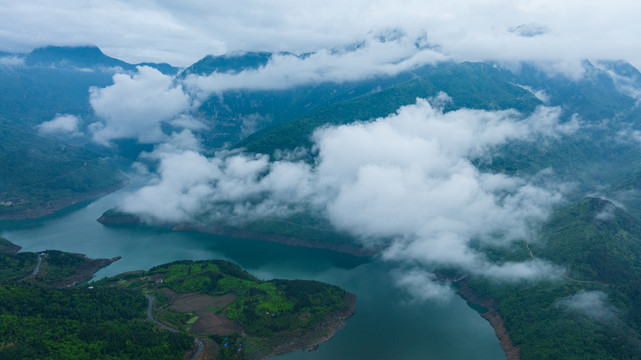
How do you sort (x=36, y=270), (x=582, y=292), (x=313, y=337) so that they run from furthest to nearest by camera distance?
(x=36, y=270) < (x=313, y=337) < (x=582, y=292)

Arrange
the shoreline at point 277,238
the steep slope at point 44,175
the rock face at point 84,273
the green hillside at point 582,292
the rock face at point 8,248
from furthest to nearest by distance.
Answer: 1. the steep slope at point 44,175
2. the shoreline at point 277,238
3. the rock face at point 8,248
4. the rock face at point 84,273
5. the green hillside at point 582,292

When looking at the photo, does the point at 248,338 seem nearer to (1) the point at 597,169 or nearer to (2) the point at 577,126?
(1) the point at 597,169

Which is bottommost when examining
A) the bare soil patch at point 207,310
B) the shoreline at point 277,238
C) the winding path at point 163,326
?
the shoreline at point 277,238

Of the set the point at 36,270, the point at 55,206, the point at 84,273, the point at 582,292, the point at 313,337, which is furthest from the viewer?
the point at 55,206

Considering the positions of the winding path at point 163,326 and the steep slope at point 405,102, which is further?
the steep slope at point 405,102

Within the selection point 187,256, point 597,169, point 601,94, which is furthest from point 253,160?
point 601,94

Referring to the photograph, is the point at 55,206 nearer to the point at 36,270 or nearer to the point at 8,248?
the point at 8,248

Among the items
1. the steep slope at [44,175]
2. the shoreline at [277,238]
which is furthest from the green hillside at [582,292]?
the steep slope at [44,175]

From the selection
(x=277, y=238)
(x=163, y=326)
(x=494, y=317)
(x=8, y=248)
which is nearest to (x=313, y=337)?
(x=163, y=326)

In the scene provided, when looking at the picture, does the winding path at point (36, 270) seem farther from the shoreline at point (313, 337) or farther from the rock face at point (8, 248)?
the shoreline at point (313, 337)
